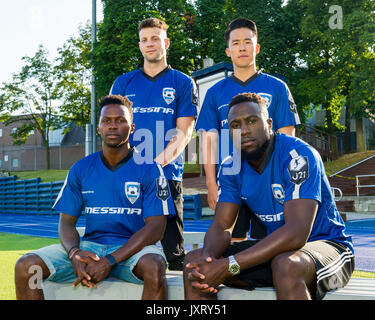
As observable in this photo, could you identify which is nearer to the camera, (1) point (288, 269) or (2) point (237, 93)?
(1) point (288, 269)

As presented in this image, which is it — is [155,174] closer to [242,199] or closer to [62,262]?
[242,199]

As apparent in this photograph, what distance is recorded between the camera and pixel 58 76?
3247cm

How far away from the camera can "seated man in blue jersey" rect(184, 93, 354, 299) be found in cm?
228

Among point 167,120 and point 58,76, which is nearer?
point 167,120

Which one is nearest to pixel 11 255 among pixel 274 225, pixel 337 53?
pixel 274 225

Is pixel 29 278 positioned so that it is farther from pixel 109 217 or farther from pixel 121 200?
pixel 121 200

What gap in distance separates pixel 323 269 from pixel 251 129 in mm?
936

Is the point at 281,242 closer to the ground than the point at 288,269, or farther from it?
farther from it

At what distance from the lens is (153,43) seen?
3.94 m

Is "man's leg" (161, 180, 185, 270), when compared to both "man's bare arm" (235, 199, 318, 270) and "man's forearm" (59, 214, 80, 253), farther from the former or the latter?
"man's bare arm" (235, 199, 318, 270)

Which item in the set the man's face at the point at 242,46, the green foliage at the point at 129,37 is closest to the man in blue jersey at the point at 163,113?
the man's face at the point at 242,46

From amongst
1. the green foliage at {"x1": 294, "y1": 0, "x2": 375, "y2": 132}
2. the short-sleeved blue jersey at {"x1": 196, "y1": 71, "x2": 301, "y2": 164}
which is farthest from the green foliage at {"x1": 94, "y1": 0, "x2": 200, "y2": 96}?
the short-sleeved blue jersey at {"x1": 196, "y1": 71, "x2": 301, "y2": 164}

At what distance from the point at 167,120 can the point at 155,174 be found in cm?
97
